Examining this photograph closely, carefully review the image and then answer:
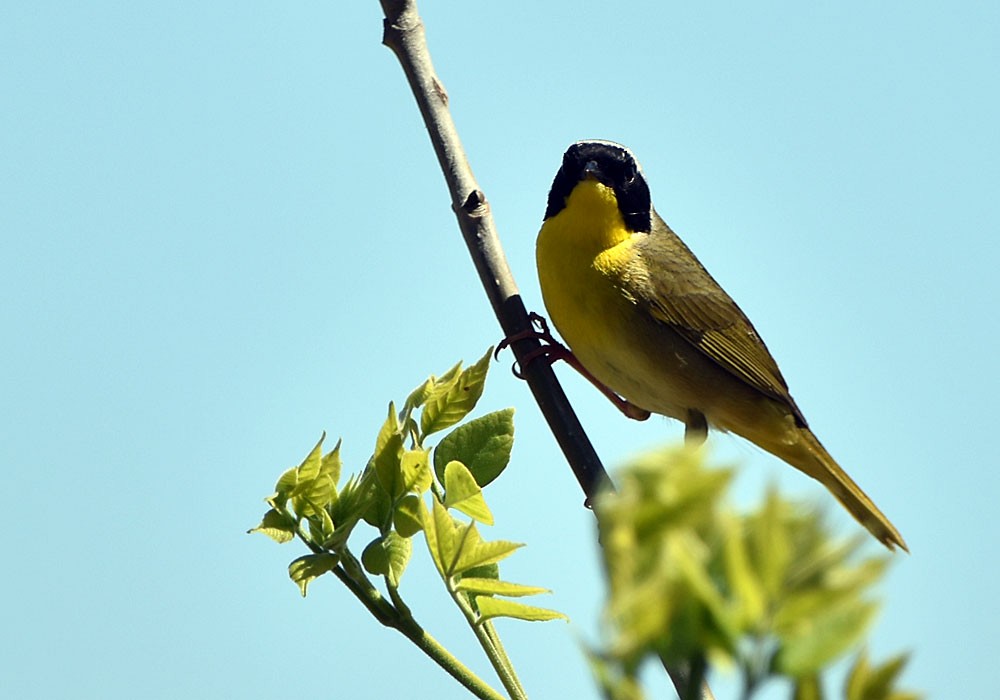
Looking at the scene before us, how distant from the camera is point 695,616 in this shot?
0.65 m

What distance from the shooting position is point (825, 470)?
5.45 m

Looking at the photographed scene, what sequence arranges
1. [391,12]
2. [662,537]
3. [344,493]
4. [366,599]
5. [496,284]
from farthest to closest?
[496,284] → [391,12] → [344,493] → [366,599] → [662,537]

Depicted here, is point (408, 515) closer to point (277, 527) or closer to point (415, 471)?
point (415, 471)

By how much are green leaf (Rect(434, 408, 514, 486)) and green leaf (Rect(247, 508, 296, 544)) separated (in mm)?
243

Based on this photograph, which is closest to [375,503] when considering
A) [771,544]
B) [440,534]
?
[440,534]

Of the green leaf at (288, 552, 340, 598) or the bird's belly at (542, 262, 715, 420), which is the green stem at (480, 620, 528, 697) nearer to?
the green leaf at (288, 552, 340, 598)

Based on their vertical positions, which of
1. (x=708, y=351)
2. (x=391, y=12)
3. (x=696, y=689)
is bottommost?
(x=696, y=689)

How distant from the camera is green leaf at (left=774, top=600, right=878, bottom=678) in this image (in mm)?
638

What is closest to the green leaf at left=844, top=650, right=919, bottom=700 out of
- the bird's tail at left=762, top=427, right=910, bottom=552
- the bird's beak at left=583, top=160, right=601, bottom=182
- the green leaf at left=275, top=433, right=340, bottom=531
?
the green leaf at left=275, top=433, right=340, bottom=531

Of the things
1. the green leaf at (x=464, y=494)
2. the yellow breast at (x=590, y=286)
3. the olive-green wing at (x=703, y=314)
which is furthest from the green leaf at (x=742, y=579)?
the olive-green wing at (x=703, y=314)

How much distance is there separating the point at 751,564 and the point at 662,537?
55mm

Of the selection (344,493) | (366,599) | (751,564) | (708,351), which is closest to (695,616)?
(751,564)

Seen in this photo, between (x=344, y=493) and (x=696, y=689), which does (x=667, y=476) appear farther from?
(x=344, y=493)

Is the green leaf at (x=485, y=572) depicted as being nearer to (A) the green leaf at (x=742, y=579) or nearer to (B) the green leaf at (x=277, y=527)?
(B) the green leaf at (x=277, y=527)
